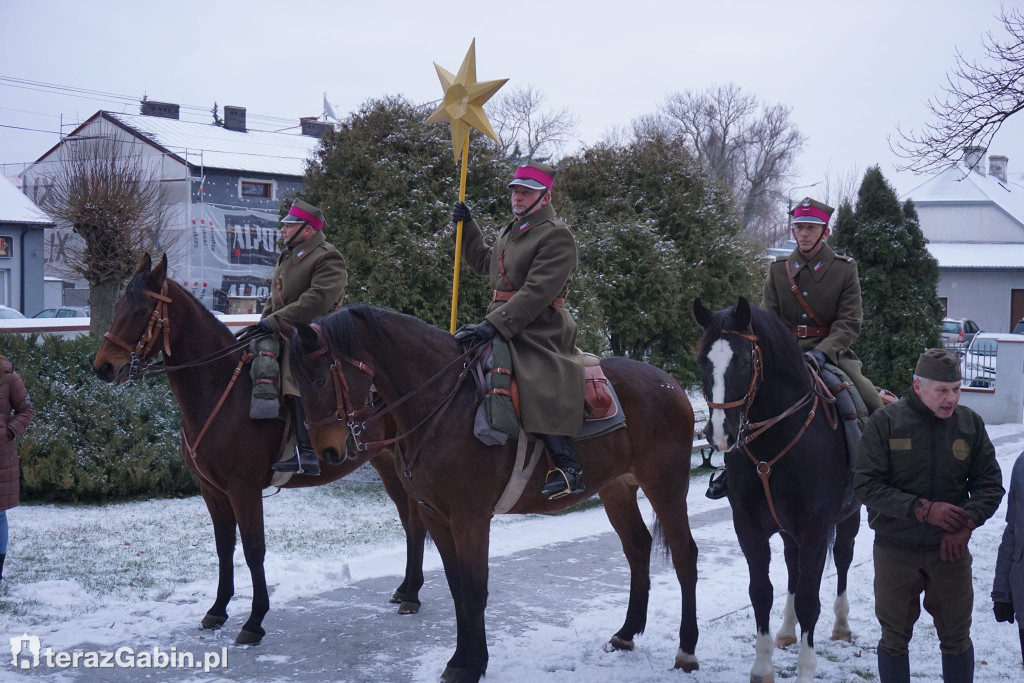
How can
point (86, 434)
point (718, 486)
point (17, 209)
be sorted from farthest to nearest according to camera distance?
point (17, 209) < point (86, 434) < point (718, 486)

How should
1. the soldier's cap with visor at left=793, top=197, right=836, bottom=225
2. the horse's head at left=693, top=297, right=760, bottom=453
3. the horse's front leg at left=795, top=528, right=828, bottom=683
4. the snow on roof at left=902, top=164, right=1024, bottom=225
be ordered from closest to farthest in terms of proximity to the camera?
the horse's head at left=693, top=297, right=760, bottom=453 < the horse's front leg at left=795, top=528, right=828, bottom=683 < the soldier's cap with visor at left=793, top=197, right=836, bottom=225 < the snow on roof at left=902, top=164, right=1024, bottom=225

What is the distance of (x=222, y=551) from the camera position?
6.21 meters

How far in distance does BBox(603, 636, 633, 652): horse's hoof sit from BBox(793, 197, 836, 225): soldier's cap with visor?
Answer: 292cm

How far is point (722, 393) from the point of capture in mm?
4543

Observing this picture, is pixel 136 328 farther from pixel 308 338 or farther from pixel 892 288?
pixel 892 288

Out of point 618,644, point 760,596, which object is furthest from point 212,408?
point 760,596

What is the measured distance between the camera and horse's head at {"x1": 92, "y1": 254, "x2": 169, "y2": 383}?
18.7 feet

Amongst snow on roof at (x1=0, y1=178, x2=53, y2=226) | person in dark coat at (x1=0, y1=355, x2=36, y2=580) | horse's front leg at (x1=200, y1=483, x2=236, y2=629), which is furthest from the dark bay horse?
snow on roof at (x1=0, y1=178, x2=53, y2=226)

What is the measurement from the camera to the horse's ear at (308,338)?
4609 millimetres

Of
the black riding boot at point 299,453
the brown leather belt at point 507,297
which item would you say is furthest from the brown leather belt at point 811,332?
the black riding boot at point 299,453

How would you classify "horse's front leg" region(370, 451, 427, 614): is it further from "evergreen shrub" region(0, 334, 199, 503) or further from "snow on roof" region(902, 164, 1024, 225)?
"snow on roof" region(902, 164, 1024, 225)

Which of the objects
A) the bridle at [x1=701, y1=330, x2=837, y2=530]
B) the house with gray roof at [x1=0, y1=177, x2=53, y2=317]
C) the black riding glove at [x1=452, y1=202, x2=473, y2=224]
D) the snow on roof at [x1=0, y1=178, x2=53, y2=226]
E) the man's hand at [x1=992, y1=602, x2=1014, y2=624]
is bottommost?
the man's hand at [x1=992, y1=602, x2=1014, y2=624]

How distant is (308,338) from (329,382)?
261mm

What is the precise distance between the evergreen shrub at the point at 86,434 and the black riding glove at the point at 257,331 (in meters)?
4.00
